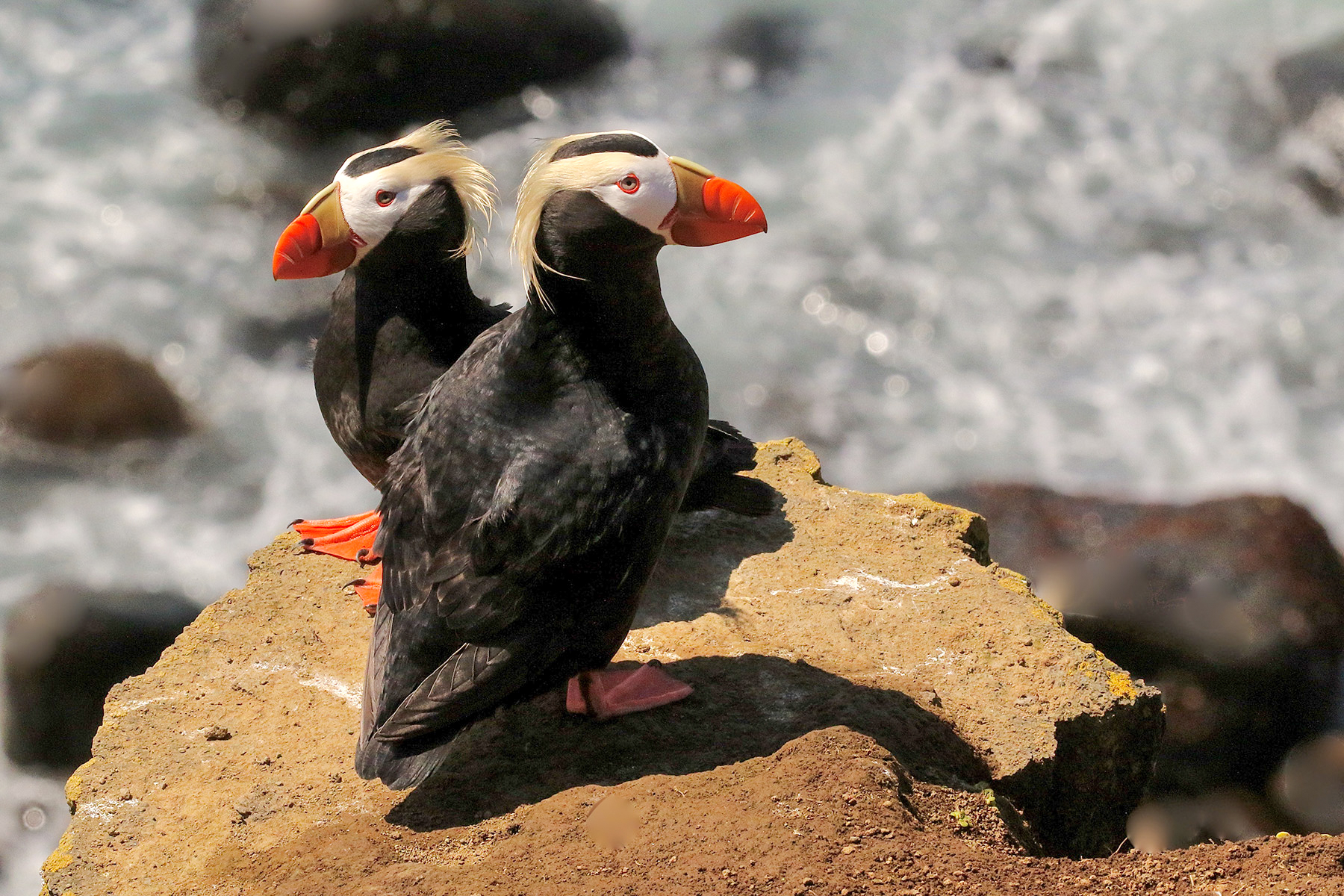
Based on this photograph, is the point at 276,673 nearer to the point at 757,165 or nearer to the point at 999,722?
the point at 999,722

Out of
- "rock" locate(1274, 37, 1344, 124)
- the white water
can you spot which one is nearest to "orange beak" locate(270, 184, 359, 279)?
the white water

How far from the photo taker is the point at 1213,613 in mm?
7402

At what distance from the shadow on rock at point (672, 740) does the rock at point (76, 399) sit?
6433 mm

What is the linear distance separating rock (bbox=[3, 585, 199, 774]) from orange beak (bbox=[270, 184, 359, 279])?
378 cm

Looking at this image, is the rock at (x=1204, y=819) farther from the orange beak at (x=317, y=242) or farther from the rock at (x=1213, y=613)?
the orange beak at (x=317, y=242)

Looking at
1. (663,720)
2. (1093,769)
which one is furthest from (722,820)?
(1093,769)

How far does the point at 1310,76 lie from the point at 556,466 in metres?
10.7

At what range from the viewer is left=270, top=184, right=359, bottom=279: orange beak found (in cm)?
470

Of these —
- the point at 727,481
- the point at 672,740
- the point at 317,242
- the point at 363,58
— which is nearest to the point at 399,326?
the point at 317,242

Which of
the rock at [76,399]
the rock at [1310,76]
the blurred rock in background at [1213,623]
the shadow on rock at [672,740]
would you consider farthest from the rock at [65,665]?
the rock at [1310,76]

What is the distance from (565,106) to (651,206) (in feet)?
31.8

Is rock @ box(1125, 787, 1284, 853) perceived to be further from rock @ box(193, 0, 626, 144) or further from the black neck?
rock @ box(193, 0, 626, 144)

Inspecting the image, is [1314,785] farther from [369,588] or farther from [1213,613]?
[369,588]

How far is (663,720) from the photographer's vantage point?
4359mm
